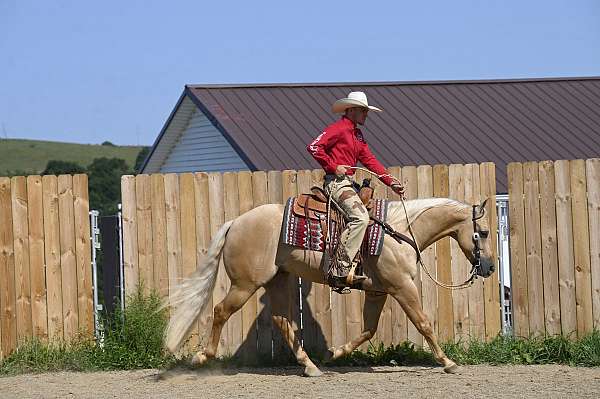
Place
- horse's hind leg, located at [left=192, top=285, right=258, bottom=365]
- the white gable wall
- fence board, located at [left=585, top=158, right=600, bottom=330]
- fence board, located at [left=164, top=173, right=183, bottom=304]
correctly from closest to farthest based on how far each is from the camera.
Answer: horse's hind leg, located at [left=192, top=285, right=258, bottom=365]
fence board, located at [left=585, top=158, right=600, bottom=330]
fence board, located at [left=164, top=173, right=183, bottom=304]
the white gable wall

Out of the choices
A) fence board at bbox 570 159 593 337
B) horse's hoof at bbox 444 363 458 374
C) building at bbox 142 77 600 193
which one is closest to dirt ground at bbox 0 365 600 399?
horse's hoof at bbox 444 363 458 374

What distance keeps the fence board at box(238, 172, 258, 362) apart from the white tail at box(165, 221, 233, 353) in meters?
0.84

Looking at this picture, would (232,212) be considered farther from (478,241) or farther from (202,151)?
(202,151)

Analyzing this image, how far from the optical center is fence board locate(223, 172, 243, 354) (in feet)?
34.7

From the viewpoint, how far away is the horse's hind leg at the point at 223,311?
9570 millimetres

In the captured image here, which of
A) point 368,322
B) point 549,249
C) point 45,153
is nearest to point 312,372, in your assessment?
point 368,322

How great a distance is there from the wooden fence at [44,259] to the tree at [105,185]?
2711 cm

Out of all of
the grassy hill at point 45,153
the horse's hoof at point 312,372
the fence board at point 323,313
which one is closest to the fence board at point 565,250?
the fence board at point 323,313

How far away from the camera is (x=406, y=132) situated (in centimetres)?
2214

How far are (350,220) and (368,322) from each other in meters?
1.14

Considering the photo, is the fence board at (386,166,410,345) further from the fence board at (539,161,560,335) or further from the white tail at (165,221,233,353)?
the white tail at (165,221,233,353)

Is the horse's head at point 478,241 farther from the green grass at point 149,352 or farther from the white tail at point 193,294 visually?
the white tail at point 193,294

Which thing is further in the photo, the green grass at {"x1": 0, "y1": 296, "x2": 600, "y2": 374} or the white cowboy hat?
the green grass at {"x1": 0, "y1": 296, "x2": 600, "y2": 374}

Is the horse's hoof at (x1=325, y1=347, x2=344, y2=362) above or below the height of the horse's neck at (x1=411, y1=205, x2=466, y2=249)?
below
